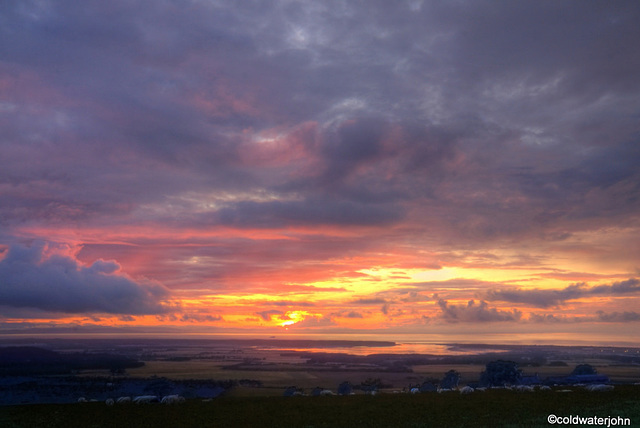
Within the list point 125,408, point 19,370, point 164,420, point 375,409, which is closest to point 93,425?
point 164,420

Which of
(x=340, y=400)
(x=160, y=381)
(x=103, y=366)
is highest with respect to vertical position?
(x=340, y=400)

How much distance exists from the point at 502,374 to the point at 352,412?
54148mm

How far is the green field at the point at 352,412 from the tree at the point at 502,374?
37279mm

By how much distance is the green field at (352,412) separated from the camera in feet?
105

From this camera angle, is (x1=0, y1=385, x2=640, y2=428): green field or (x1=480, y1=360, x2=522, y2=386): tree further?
(x1=480, y1=360, x2=522, y2=386): tree

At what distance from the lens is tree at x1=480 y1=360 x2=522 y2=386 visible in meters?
79.5

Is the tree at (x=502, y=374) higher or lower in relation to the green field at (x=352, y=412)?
lower

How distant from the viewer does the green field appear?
105 feet

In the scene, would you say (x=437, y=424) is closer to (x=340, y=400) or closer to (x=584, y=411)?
(x=584, y=411)

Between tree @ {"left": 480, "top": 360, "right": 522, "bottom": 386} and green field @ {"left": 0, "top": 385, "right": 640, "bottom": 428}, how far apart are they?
122ft

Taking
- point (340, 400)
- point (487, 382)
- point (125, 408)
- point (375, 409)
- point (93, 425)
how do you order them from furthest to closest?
point (487, 382) → point (340, 400) → point (125, 408) → point (375, 409) → point (93, 425)

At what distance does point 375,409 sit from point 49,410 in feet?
96.9

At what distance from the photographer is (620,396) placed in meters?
39.3

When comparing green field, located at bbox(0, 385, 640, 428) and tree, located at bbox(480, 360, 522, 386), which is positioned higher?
green field, located at bbox(0, 385, 640, 428)
